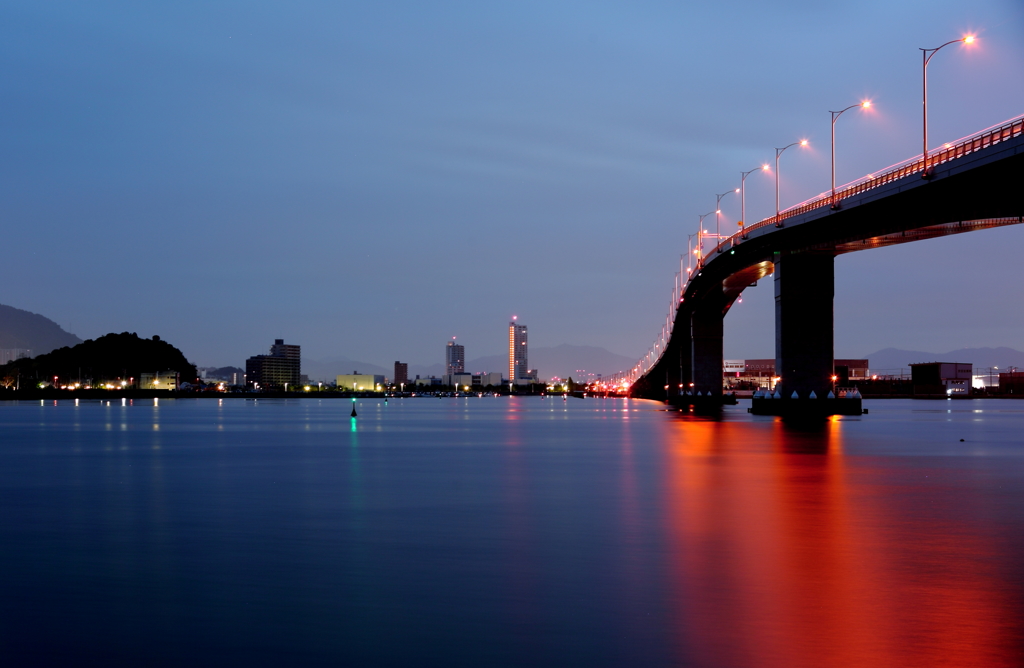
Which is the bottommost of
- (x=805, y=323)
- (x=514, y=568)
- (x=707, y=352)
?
(x=514, y=568)

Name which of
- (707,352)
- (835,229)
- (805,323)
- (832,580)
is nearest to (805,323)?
(805,323)

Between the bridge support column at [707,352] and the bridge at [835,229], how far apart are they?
3693 mm

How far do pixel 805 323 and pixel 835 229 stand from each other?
11337mm

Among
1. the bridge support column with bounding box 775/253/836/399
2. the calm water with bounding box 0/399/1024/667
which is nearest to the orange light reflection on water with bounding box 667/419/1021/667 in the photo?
the calm water with bounding box 0/399/1024/667

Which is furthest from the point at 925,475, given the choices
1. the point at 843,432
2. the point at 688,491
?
the point at 843,432

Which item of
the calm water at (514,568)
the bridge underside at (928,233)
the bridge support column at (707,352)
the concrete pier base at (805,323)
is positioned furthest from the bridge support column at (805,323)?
the bridge support column at (707,352)

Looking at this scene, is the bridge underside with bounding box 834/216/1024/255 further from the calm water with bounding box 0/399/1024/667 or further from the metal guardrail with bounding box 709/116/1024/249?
the calm water with bounding box 0/399/1024/667

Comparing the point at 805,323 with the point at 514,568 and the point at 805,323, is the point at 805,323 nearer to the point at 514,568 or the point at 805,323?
the point at 805,323

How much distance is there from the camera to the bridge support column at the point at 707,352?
512 feet

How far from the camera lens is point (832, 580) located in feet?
51.0

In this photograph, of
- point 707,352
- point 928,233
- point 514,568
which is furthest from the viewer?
point 707,352

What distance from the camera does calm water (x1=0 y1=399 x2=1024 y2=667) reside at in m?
11.4

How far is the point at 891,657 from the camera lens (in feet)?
35.5

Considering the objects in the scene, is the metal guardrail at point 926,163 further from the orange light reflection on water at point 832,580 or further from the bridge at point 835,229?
the orange light reflection on water at point 832,580
